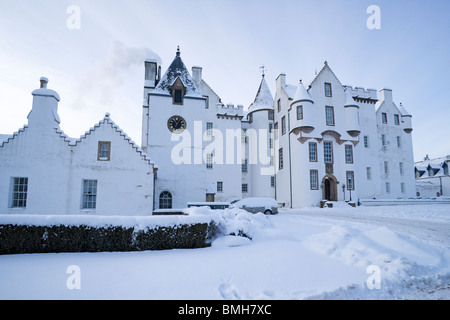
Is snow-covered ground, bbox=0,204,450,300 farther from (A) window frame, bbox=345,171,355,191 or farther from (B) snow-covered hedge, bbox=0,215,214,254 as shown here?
(A) window frame, bbox=345,171,355,191

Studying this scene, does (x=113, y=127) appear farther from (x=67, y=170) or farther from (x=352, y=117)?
(x=352, y=117)

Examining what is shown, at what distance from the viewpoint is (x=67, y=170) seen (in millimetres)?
14836

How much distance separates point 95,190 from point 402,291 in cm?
1598

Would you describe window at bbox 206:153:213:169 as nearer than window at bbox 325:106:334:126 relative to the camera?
No

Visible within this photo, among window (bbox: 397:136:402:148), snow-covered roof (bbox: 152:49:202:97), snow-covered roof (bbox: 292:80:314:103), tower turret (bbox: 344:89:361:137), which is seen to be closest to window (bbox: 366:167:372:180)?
tower turret (bbox: 344:89:361:137)

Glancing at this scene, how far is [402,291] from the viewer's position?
4758 mm

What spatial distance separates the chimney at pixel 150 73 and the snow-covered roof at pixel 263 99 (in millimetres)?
15573

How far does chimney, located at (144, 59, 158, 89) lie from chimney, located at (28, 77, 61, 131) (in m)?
11.1

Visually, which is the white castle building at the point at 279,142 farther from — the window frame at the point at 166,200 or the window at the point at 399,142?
the window at the point at 399,142

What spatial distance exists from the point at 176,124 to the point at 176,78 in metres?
4.55

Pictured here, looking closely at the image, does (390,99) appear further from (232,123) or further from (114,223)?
(114,223)

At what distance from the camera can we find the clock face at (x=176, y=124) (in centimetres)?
2200

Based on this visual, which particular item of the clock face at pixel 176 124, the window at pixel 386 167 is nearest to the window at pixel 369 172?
the window at pixel 386 167

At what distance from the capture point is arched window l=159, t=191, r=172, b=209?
20797 mm
